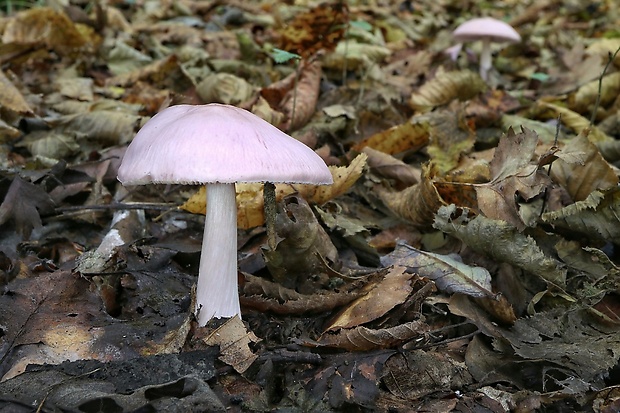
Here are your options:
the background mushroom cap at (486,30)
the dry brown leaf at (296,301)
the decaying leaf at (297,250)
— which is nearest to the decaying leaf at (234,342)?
the dry brown leaf at (296,301)

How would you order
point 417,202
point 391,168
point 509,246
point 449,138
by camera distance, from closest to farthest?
1. point 509,246
2. point 417,202
3. point 391,168
4. point 449,138

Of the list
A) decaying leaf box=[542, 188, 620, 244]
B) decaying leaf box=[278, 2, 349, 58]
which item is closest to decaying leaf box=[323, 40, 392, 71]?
decaying leaf box=[278, 2, 349, 58]

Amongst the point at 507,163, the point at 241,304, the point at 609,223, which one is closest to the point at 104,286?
the point at 241,304

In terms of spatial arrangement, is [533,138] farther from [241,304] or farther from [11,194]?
[11,194]

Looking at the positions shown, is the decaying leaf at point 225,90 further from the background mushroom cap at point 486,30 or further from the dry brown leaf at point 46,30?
the background mushroom cap at point 486,30

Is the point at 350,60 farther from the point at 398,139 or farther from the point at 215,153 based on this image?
the point at 215,153

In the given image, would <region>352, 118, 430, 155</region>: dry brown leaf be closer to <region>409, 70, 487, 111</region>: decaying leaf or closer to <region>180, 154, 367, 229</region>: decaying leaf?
<region>180, 154, 367, 229</region>: decaying leaf

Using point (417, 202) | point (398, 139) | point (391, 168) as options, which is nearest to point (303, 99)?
point (398, 139)
